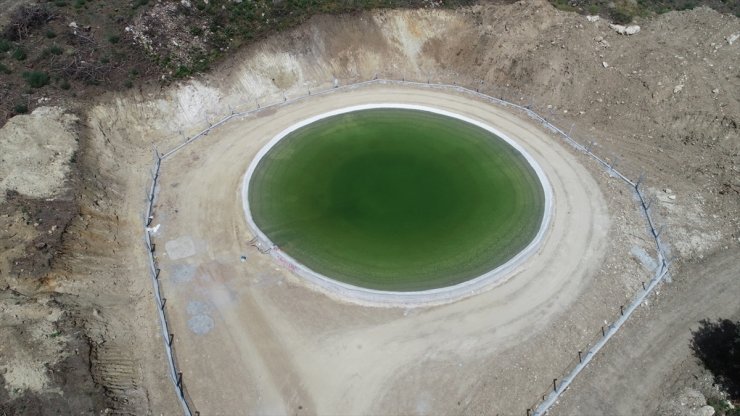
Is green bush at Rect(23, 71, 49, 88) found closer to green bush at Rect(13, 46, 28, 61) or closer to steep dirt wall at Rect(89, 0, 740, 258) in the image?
green bush at Rect(13, 46, 28, 61)

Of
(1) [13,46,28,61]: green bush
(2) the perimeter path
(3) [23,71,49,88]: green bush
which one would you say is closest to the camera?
(2) the perimeter path

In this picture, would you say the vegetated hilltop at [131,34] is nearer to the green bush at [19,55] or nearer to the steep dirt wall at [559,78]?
the green bush at [19,55]

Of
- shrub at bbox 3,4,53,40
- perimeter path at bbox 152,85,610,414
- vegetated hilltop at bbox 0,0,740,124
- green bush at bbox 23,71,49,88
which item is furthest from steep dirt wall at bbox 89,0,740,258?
shrub at bbox 3,4,53,40

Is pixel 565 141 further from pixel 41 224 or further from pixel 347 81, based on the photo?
pixel 41 224

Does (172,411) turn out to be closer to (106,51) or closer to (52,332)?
(52,332)

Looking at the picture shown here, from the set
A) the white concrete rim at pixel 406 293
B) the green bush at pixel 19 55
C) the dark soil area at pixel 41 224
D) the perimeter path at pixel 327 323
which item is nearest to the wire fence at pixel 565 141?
the perimeter path at pixel 327 323

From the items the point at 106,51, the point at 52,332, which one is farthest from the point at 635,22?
the point at 52,332
